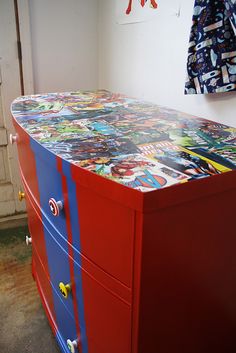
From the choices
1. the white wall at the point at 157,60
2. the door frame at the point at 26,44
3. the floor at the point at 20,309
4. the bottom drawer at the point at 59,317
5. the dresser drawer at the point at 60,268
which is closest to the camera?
the dresser drawer at the point at 60,268

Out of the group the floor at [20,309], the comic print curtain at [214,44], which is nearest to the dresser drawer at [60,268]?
the floor at [20,309]

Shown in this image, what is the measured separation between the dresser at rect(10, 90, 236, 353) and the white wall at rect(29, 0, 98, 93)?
3.27 feet

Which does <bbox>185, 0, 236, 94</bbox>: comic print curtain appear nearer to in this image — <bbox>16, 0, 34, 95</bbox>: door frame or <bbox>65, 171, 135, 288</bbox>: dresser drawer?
<bbox>65, 171, 135, 288</bbox>: dresser drawer

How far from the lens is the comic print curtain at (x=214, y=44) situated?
875 millimetres

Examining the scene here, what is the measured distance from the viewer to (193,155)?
702 millimetres

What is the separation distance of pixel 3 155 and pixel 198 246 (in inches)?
64.9

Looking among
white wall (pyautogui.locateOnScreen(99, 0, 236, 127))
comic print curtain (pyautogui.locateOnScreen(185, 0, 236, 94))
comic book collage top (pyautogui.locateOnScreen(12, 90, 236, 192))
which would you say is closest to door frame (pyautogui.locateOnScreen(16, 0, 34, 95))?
white wall (pyautogui.locateOnScreen(99, 0, 236, 127))

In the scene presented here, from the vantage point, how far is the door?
5.54 feet

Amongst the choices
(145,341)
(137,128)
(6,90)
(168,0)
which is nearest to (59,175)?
(137,128)

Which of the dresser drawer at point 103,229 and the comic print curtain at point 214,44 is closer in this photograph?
the dresser drawer at point 103,229

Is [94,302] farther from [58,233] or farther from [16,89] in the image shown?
[16,89]

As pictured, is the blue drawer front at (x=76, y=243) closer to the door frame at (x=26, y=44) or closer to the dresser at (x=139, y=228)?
the dresser at (x=139, y=228)

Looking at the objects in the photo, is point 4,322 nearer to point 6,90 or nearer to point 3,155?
point 3,155

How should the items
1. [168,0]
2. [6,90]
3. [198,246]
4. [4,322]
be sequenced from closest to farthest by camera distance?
1. [198,246]
2. [168,0]
3. [4,322]
4. [6,90]
